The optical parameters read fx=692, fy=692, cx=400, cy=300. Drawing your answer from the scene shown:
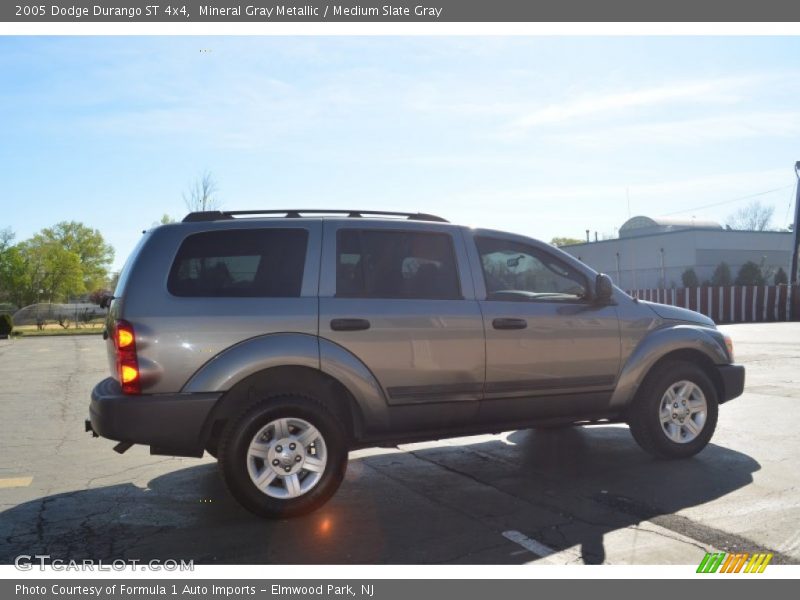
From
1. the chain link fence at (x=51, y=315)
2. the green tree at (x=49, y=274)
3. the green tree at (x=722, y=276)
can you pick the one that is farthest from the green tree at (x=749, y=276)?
the green tree at (x=49, y=274)

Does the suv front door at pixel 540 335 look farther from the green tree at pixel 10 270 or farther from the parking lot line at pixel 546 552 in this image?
the green tree at pixel 10 270

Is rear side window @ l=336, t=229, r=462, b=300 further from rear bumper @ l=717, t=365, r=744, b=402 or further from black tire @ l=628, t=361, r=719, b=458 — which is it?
rear bumper @ l=717, t=365, r=744, b=402

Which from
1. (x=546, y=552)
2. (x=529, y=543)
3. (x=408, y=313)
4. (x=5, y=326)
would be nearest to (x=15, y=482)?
(x=408, y=313)

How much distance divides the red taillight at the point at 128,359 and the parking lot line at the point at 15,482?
187cm

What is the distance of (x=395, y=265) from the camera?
5137 mm

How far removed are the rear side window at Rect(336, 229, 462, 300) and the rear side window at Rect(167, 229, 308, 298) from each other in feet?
1.06

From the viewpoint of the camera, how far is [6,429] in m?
7.91

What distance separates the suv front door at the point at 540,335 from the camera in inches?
208

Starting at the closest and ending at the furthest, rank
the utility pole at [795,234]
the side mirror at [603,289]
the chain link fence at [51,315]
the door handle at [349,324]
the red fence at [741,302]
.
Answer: the door handle at [349,324] → the side mirror at [603,289] → the red fence at [741,302] → the utility pole at [795,234] → the chain link fence at [51,315]

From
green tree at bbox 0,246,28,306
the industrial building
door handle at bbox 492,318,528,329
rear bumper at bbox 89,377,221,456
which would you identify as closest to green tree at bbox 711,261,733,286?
the industrial building

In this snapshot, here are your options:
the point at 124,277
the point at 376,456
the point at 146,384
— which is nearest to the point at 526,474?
the point at 376,456

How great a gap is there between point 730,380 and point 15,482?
615 cm
